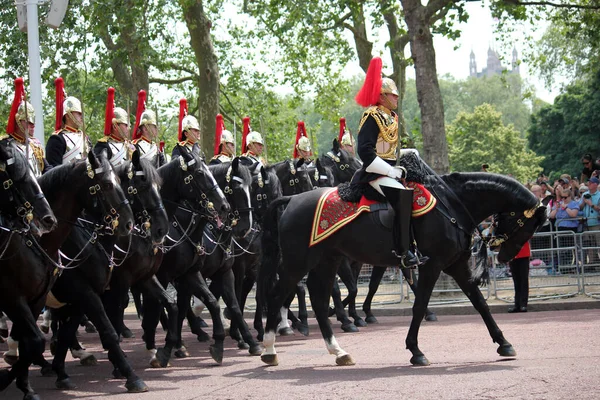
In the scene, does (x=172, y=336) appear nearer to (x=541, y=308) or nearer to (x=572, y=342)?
(x=572, y=342)

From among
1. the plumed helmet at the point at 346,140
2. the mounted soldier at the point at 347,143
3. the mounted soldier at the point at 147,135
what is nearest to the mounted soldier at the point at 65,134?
the mounted soldier at the point at 147,135

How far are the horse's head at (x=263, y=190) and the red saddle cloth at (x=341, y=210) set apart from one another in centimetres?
295

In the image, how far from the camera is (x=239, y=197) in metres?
12.4

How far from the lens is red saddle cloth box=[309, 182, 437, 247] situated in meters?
10.3

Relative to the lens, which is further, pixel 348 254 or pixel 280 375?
pixel 348 254

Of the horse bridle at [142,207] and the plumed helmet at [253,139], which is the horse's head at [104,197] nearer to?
the horse bridle at [142,207]

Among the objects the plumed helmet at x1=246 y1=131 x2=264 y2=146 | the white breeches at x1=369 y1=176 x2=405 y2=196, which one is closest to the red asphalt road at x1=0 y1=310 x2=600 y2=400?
the white breeches at x1=369 y1=176 x2=405 y2=196

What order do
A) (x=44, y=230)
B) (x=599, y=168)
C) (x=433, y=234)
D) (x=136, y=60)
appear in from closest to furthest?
(x=44, y=230)
(x=433, y=234)
(x=599, y=168)
(x=136, y=60)

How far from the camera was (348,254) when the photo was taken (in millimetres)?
10617

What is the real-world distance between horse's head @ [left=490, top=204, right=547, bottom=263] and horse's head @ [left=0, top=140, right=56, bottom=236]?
4.93m

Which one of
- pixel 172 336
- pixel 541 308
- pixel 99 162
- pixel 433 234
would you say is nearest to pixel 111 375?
pixel 172 336

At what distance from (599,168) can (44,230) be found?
49.9ft

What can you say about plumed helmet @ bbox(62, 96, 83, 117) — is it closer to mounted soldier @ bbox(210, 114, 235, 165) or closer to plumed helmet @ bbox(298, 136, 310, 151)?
mounted soldier @ bbox(210, 114, 235, 165)

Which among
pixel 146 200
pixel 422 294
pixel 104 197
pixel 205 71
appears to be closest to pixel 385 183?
pixel 422 294
